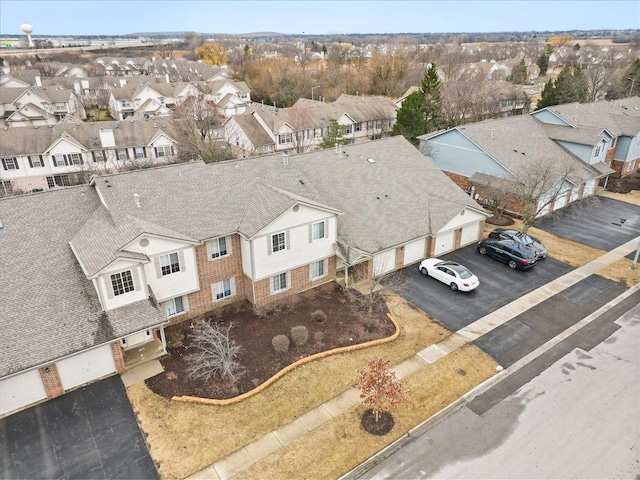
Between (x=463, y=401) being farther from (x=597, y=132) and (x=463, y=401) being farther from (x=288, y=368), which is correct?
(x=597, y=132)

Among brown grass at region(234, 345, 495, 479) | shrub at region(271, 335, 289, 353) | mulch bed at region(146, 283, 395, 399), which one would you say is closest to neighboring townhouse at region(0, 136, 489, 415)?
mulch bed at region(146, 283, 395, 399)

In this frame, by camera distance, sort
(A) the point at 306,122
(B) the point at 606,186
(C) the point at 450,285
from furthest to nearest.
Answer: (A) the point at 306,122
(B) the point at 606,186
(C) the point at 450,285

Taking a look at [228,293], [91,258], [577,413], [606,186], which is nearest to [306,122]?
[606,186]

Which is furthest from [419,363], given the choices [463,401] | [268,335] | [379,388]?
[268,335]

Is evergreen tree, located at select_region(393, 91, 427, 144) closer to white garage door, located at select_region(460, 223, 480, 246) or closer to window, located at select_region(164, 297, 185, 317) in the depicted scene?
white garage door, located at select_region(460, 223, 480, 246)

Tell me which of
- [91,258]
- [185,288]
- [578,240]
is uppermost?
[91,258]

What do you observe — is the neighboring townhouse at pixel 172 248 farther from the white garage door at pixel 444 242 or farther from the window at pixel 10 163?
the window at pixel 10 163

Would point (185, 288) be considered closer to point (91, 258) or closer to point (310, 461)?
point (91, 258)
